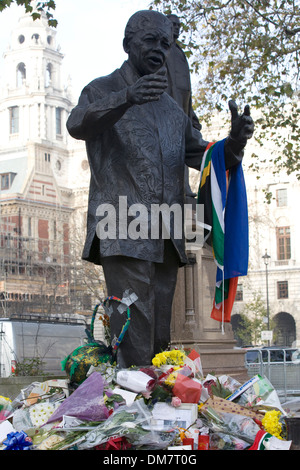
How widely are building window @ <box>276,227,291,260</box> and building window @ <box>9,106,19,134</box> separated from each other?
5111 centimetres

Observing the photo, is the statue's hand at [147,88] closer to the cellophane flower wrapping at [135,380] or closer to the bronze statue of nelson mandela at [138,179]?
the bronze statue of nelson mandela at [138,179]

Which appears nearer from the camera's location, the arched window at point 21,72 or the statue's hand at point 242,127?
the statue's hand at point 242,127

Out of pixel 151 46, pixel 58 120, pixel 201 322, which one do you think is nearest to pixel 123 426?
pixel 151 46

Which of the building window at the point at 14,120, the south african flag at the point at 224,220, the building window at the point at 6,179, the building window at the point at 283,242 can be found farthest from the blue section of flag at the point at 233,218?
the building window at the point at 14,120

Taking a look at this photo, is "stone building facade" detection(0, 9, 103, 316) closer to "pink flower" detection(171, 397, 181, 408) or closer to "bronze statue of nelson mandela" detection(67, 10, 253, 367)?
"bronze statue of nelson mandela" detection(67, 10, 253, 367)

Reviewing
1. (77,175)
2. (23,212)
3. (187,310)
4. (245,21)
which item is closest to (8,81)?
(77,175)

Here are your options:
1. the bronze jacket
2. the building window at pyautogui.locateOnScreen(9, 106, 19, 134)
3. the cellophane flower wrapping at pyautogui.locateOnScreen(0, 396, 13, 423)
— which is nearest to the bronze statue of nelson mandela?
the bronze jacket

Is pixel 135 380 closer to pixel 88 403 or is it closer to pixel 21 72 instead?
pixel 88 403

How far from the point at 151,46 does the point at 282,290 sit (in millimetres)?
68540

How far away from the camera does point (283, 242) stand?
71.8m

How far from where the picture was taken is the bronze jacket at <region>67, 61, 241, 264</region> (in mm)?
3949

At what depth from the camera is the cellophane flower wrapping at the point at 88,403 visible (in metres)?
3.51

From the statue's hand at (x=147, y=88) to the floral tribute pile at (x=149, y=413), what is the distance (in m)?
1.29

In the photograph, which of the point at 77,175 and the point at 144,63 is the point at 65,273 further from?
the point at 144,63
